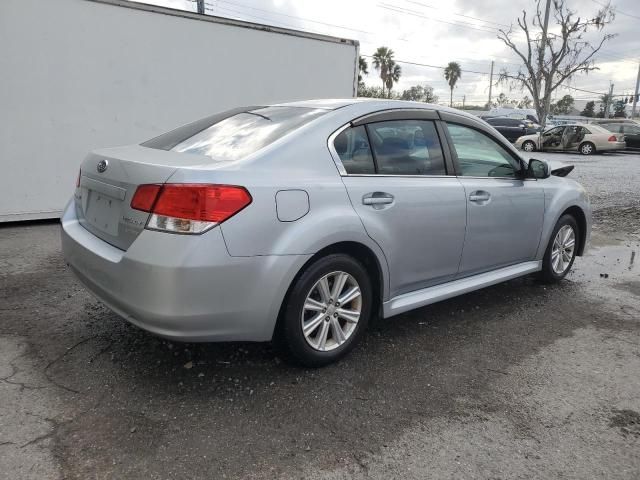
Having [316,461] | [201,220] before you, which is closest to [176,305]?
[201,220]

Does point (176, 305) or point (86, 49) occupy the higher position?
point (86, 49)

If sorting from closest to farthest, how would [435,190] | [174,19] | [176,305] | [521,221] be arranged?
1. [176,305]
2. [435,190]
3. [521,221]
4. [174,19]

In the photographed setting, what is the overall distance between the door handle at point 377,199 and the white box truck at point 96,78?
4015 millimetres

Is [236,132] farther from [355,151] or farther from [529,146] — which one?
[529,146]

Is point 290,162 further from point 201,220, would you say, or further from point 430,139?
point 430,139

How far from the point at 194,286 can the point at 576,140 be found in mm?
23275

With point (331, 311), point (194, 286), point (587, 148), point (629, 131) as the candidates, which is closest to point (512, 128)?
point (629, 131)

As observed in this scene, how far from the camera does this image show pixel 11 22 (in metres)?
6.07

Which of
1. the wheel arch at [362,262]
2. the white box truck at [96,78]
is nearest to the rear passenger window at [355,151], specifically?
the wheel arch at [362,262]

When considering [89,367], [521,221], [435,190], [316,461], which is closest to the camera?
[316,461]

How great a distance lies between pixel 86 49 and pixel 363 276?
5304mm

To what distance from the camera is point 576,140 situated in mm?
22219

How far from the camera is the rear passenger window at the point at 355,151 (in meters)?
3.14

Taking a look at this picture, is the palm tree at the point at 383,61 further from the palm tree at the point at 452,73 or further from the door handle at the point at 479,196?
the door handle at the point at 479,196
